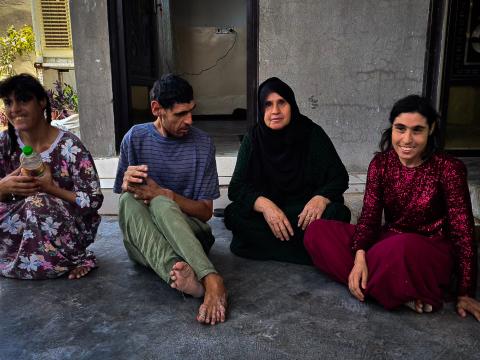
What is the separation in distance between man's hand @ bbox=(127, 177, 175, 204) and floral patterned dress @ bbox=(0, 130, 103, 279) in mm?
240

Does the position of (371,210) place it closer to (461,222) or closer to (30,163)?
(461,222)

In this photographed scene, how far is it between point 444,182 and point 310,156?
0.80m

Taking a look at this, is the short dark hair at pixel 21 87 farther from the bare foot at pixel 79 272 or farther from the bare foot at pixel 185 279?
the bare foot at pixel 185 279

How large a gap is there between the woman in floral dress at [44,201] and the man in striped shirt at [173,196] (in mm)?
230

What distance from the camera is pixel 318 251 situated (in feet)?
7.31

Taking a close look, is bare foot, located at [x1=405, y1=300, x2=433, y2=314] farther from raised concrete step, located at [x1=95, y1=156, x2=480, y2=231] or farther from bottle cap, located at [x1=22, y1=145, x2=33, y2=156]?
bottle cap, located at [x1=22, y1=145, x2=33, y2=156]

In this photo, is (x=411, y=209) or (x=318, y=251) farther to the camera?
(x=318, y=251)

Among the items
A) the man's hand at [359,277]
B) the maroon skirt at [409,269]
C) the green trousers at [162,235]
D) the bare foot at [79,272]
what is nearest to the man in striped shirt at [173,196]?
the green trousers at [162,235]

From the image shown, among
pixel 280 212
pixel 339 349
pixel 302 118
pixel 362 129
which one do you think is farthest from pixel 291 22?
pixel 339 349

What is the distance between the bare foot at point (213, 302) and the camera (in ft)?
6.02

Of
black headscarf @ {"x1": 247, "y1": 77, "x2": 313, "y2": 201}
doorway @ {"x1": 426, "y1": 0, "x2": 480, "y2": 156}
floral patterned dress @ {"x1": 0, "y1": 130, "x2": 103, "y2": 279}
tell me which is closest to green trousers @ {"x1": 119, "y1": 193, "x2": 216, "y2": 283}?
floral patterned dress @ {"x1": 0, "y1": 130, "x2": 103, "y2": 279}

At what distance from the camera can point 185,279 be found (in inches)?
76.5

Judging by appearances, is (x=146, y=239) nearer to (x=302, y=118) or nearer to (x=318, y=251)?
(x=318, y=251)

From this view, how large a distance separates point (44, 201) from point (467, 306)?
204 centimetres
